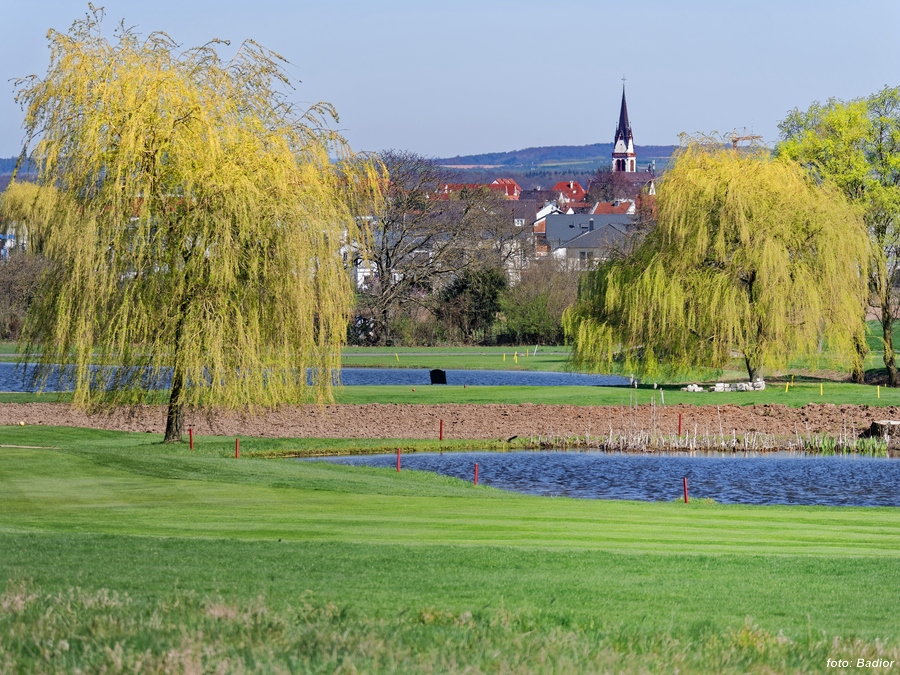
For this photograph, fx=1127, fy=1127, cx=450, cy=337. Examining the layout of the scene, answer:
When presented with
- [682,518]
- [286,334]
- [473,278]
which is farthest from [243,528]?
[473,278]

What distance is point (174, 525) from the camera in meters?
14.3

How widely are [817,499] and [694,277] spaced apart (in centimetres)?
2322

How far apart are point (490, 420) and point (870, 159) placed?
1091 inches

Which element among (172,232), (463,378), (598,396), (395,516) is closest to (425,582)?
(395,516)

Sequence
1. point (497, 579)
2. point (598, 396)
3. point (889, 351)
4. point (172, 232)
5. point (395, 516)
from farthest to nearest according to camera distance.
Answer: point (889, 351)
point (598, 396)
point (172, 232)
point (395, 516)
point (497, 579)

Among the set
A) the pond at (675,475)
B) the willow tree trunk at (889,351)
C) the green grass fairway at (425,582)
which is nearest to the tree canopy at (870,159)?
the willow tree trunk at (889,351)

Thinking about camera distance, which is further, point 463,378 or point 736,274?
point 463,378

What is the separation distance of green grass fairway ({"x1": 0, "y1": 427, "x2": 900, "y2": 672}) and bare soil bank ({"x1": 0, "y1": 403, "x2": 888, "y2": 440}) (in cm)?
1685

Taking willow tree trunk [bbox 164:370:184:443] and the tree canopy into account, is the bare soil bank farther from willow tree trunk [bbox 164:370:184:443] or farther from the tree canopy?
the tree canopy

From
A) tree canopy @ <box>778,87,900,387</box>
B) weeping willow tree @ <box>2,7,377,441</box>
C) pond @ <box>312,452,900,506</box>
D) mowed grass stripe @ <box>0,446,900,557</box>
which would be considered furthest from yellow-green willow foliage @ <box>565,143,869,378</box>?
mowed grass stripe @ <box>0,446,900,557</box>

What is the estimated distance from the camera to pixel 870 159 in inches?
2169

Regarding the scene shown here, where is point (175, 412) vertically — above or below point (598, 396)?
above

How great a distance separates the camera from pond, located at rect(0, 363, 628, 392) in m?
60.0

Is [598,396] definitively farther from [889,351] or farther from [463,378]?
[463,378]
